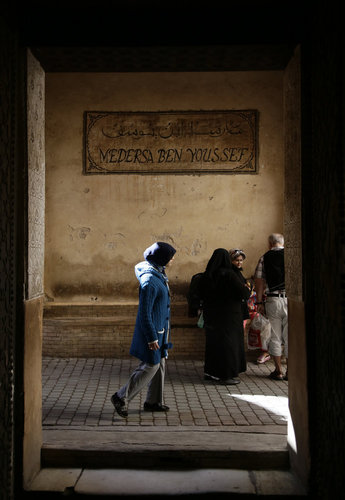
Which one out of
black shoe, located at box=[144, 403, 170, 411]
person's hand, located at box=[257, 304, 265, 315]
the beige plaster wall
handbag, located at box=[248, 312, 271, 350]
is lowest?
black shoe, located at box=[144, 403, 170, 411]

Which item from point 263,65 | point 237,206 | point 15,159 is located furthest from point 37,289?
point 237,206

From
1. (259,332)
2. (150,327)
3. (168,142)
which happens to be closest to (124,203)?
(168,142)

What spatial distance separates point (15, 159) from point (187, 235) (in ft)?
17.2

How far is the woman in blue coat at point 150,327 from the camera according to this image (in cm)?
519

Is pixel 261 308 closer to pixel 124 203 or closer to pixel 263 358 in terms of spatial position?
pixel 263 358

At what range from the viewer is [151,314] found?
523 cm

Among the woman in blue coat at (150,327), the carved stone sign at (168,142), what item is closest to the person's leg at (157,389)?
the woman in blue coat at (150,327)

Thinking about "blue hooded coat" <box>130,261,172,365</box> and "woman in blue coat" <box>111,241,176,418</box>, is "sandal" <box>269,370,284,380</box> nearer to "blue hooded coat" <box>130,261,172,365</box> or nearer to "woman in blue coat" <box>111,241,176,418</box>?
"woman in blue coat" <box>111,241,176,418</box>

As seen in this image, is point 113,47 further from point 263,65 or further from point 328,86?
point 328,86

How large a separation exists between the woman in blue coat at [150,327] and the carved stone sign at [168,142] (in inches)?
138

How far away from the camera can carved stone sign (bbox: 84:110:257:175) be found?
8609 millimetres

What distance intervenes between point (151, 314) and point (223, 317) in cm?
187

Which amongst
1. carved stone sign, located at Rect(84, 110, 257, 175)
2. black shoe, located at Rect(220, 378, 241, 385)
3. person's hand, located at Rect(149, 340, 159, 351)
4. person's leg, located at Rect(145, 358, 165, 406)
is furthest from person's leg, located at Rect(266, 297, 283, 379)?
carved stone sign, located at Rect(84, 110, 257, 175)

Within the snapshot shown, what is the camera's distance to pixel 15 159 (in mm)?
3598
